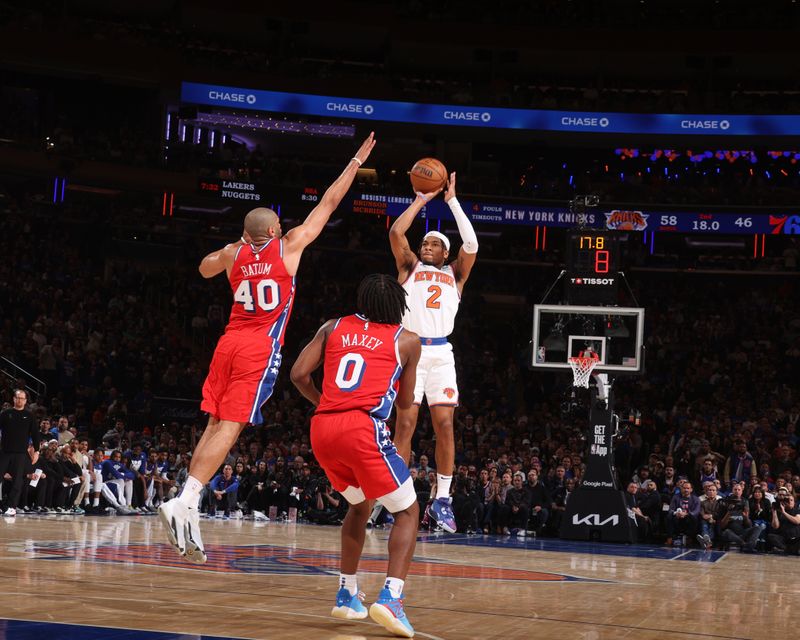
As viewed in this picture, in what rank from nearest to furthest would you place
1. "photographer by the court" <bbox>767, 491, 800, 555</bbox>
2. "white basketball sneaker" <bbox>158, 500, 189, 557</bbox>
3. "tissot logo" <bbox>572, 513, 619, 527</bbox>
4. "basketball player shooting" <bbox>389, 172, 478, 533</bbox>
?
1. "white basketball sneaker" <bbox>158, 500, 189, 557</bbox>
2. "basketball player shooting" <bbox>389, 172, 478, 533</bbox>
3. "photographer by the court" <bbox>767, 491, 800, 555</bbox>
4. "tissot logo" <bbox>572, 513, 619, 527</bbox>

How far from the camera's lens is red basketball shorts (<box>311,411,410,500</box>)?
5711mm

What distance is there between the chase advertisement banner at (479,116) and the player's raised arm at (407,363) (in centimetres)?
2530

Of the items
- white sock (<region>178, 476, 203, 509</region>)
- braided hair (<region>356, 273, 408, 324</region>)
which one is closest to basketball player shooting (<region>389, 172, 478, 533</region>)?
white sock (<region>178, 476, 203, 509</region>)

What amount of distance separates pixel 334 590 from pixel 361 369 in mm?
2222

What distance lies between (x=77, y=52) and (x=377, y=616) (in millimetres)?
28424

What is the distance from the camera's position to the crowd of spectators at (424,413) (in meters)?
17.8

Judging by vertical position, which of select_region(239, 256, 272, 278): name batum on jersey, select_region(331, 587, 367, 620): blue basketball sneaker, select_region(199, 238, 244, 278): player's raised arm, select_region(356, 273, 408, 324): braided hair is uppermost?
select_region(199, 238, 244, 278): player's raised arm

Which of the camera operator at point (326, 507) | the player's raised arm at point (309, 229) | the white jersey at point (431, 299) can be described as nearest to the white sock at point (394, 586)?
the player's raised arm at point (309, 229)

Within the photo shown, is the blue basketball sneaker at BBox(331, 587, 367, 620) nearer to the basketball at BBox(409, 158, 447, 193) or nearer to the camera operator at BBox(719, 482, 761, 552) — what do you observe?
the basketball at BBox(409, 158, 447, 193)

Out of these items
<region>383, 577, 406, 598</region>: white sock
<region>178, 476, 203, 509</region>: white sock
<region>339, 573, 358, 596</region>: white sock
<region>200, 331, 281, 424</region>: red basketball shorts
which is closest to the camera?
<region>383, 577, 406, 598</region>: white sock

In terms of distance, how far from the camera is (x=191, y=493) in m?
6.62

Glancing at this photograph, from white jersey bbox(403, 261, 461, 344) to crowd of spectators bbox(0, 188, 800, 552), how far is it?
9.48m

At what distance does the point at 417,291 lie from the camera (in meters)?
8.61

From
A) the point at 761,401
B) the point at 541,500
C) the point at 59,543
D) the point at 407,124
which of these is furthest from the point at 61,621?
the point at 407,124
